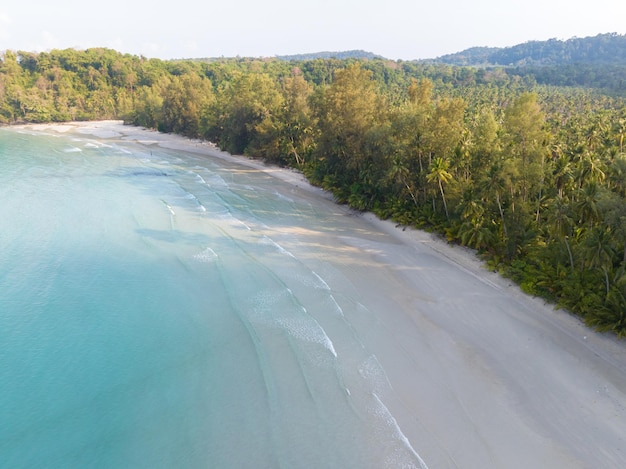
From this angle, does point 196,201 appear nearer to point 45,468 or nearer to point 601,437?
point 45,468

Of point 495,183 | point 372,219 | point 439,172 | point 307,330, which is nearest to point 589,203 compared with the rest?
point 495,183

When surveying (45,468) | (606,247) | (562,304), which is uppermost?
(606,247)

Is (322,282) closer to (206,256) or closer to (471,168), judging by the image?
(206,256)

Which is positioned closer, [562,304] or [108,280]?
[562,304]

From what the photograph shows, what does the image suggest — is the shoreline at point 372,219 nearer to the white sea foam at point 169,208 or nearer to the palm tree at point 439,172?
the palm tree at point 439,172

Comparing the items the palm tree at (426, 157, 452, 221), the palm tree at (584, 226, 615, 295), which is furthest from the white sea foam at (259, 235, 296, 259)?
the palm tree at (584, 226, 615, 295)

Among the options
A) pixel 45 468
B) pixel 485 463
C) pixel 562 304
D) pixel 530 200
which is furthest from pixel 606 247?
pixel 45 468

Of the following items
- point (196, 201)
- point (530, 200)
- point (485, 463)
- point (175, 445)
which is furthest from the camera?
point (196, 201)

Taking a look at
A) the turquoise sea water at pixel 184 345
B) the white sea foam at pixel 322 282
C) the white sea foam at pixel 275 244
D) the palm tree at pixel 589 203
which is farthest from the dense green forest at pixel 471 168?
the white sea foam at pixel 322 282
